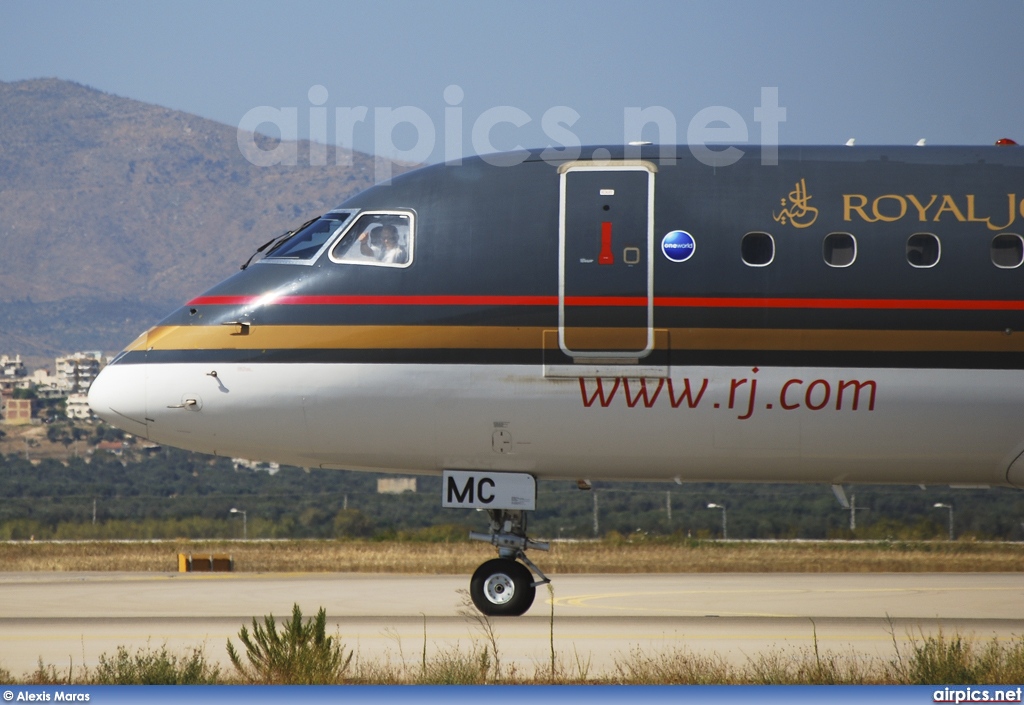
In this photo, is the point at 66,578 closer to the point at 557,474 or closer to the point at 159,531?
the point at 557,474

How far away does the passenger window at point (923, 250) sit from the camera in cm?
1580

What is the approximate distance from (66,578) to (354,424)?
1719 centimetres

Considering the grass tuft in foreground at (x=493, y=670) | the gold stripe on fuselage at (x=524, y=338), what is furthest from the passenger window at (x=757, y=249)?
the grass tuft in foreground at (x=493, y=670)

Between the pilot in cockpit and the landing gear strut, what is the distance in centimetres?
336

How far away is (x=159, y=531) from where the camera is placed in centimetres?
5775

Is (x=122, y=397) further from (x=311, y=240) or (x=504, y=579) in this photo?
(x=504, y=579)

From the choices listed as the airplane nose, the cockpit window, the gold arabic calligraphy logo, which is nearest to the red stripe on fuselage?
the gold arabic calligraphy logo

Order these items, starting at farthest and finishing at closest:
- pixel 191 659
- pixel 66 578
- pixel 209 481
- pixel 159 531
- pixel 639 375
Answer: pixel 209 481 → pixel 159 531 → pixel 66 578 → pixel 639 375 → pixel 191 659

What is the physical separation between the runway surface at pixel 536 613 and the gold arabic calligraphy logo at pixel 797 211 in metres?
4.90

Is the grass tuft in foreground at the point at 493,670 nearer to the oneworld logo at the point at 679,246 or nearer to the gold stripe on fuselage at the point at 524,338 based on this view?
the gold stripe on fuselage at the point at 524,338

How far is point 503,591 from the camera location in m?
16.7

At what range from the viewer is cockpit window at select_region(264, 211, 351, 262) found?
55.1 ft

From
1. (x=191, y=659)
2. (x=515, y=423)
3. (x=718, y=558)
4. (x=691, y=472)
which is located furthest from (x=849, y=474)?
(x=718, y=558)

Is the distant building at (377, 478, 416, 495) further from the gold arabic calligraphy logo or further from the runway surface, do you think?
the gold arabic calligraphy logo
